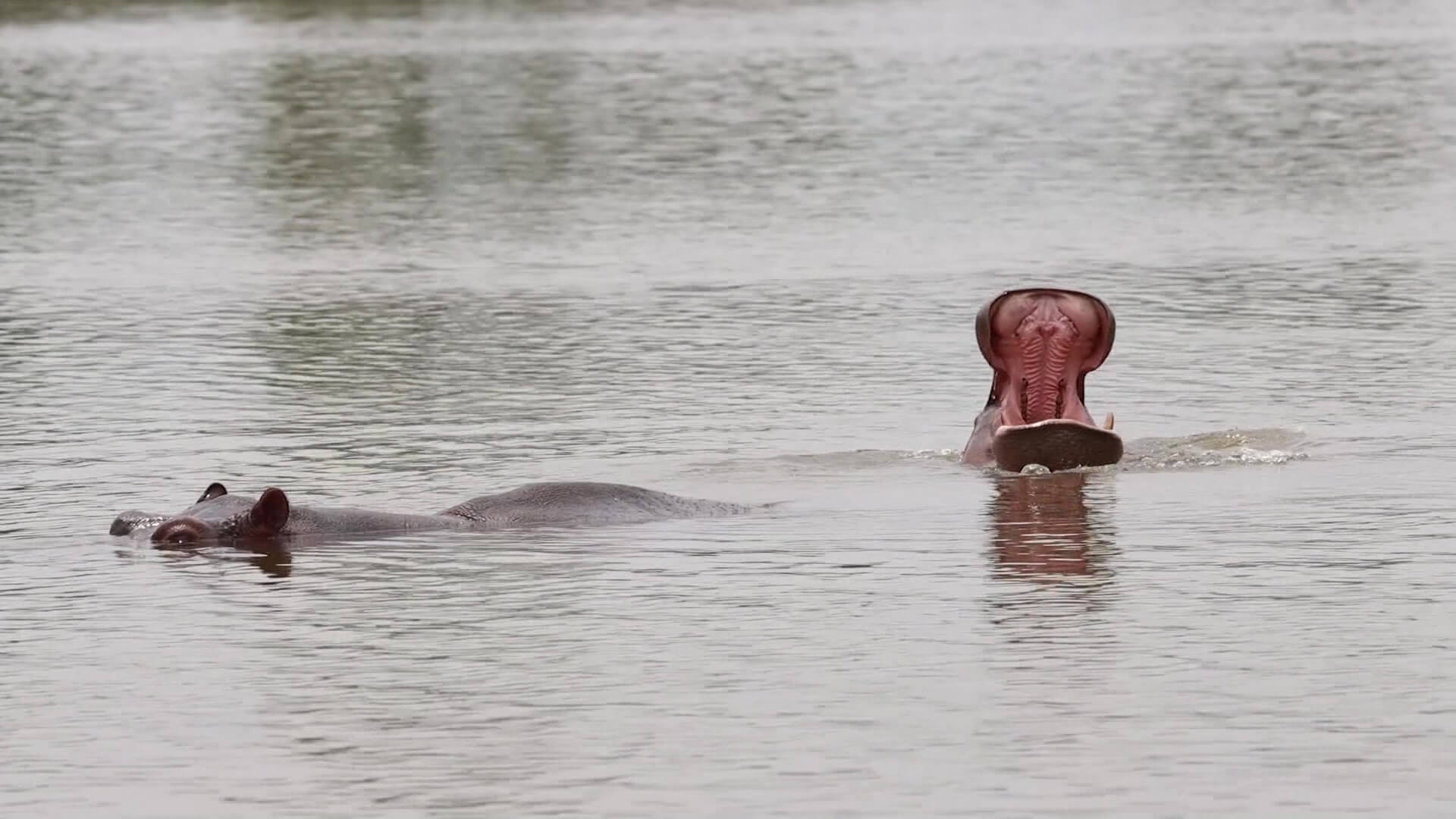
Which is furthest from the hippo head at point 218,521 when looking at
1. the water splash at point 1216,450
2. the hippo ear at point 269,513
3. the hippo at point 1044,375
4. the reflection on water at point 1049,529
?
the water splash at point 1216,450

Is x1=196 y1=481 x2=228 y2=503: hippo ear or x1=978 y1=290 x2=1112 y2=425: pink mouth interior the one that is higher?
x1=978 y1=290 x2=1112 y2=425: pink mouth interior

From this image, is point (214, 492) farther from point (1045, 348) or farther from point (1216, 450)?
point (1216, 450)

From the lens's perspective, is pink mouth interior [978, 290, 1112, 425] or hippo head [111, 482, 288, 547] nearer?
hippo head [111, 482, 288, 547]

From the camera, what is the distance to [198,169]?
37469 millimetres

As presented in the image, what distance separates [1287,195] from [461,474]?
1770 cm

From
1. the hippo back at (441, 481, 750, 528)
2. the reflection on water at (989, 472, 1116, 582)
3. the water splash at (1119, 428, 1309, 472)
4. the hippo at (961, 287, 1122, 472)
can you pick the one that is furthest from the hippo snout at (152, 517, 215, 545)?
the water splash at (1119, 428, 1309, 472)

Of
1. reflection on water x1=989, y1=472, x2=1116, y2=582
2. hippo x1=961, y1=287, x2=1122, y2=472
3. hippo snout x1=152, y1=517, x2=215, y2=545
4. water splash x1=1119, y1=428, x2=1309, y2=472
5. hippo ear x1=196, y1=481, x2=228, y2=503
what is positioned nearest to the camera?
Answer: reflection on water x1=989, y1=472, x2=1116, y2=582

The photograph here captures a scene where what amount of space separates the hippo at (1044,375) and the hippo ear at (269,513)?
3694mm

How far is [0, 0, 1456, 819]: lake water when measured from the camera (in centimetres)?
973

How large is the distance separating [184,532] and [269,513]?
42cm

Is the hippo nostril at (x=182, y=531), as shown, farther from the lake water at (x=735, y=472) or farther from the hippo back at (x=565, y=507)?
the hippo back at (x=565, y=507)

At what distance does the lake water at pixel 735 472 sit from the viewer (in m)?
9.73

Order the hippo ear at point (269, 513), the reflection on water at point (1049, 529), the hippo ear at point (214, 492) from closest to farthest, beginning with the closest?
the reflection on water at point (1049, 529), the hippo ear at point (269, 513), the hippo ear at point (214, 492)

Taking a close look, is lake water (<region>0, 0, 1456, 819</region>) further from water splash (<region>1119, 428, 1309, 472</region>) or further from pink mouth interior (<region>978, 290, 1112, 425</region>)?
pink mouth interior (<region>978, 290, 1112, 425</region>)
